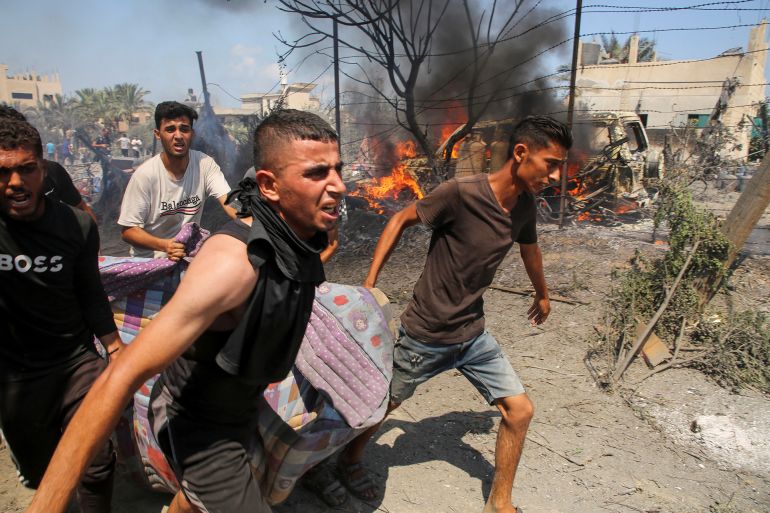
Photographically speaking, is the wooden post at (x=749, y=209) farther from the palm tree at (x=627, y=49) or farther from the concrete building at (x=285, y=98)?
the palm tree at (x=627, y=49)

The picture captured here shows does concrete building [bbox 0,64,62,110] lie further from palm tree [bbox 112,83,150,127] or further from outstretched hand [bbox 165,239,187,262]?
outstretched hand [bbox 165,239,187,262]

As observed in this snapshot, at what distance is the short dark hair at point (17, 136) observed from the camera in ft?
6.77

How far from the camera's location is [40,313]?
223cm

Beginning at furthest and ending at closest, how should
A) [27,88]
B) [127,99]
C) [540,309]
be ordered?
[27,88], [127,99], [540,309]

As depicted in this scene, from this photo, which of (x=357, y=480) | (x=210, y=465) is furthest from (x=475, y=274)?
(x=210, y=465)

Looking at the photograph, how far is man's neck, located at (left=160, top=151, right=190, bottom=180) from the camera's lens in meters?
3.53

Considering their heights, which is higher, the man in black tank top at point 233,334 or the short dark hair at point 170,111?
the short dark hair at point 170,111

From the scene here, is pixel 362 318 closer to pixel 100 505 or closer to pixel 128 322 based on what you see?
pixel 128 322

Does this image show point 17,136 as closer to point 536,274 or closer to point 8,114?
point 8,114

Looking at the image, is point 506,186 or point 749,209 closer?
point 506,186

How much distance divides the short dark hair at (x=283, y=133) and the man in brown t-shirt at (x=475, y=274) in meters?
1.12

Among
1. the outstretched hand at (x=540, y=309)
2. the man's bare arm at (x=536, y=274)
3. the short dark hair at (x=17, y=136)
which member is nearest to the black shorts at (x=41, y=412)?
the short dark hair at (x=17, y=136)

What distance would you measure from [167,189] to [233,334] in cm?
229

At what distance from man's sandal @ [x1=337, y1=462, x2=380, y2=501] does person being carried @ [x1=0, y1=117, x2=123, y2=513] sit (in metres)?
1.16
